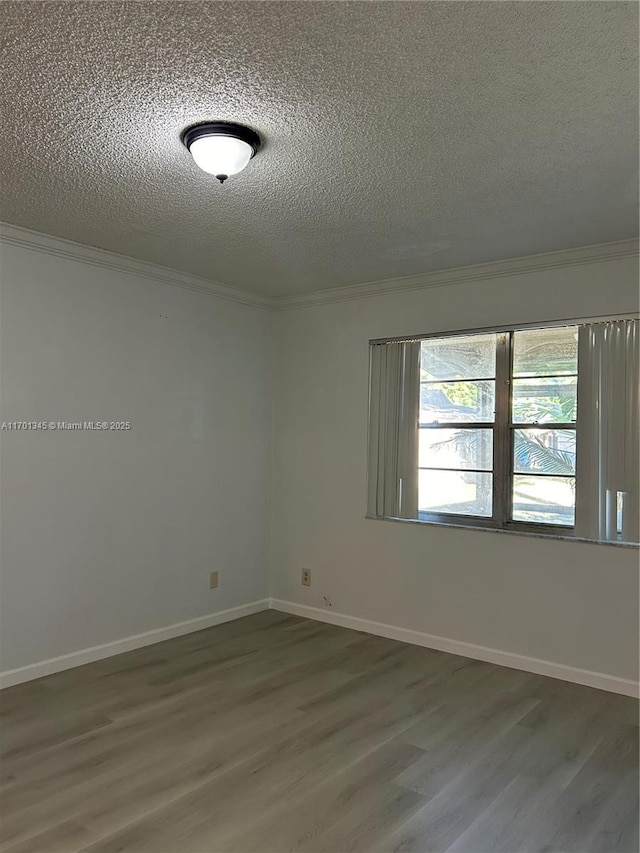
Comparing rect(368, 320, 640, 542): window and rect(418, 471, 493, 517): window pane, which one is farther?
rect(418, 471, 493, 517): window pane

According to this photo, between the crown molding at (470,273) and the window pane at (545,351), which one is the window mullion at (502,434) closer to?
the window pane at (545,351)

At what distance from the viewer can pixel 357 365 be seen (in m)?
4.85

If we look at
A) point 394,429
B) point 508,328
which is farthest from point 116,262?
point 508,328

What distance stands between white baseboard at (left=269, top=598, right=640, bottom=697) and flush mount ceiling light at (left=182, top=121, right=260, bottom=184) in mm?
3185

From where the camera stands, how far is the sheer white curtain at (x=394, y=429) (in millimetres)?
4516

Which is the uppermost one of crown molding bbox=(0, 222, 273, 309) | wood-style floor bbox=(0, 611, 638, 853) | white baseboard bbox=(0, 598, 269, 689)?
crown molding bbox=(0, 222, 273, 309)

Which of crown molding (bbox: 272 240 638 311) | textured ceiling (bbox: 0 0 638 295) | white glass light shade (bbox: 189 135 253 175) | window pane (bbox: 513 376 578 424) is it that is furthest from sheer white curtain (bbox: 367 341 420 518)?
white glass light shade (bbox: 189 135 253 175)

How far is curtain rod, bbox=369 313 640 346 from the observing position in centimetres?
374

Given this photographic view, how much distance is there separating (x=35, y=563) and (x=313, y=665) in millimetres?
1732

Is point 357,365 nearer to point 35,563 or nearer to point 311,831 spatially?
point 35,563

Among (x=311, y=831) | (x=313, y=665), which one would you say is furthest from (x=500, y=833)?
(x=313, y=665)

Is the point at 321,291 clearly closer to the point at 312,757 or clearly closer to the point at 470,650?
the point at 470,650

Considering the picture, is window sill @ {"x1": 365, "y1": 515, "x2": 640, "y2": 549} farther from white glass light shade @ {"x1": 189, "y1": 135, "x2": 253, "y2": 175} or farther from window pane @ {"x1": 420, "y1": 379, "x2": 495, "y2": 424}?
white glass light shade @ {"x1": 189, "y1": 135, "x2": 253, "y2": 175}

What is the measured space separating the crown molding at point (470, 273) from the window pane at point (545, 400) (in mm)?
686
